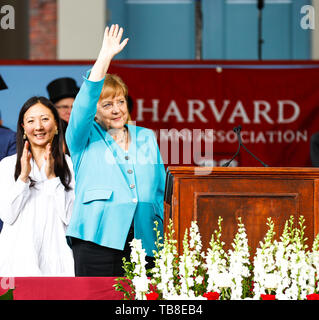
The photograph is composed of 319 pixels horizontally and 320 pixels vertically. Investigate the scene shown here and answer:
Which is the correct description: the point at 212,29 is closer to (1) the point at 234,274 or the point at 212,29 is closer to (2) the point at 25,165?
Result: (2) the point at 25,165

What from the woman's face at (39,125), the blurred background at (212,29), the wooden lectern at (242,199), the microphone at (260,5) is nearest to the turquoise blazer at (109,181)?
the wooden lectern at (242,199)

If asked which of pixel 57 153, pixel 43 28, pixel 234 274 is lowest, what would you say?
pixel 234 274

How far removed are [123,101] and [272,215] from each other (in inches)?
37.3

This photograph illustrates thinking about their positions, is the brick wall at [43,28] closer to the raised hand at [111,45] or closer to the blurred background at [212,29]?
the blurred background at [212,29]

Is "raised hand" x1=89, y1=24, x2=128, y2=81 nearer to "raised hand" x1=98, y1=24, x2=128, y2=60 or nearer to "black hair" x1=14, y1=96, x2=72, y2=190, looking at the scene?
"raised hand" x1=98, y1=24, x2=128, y2=60

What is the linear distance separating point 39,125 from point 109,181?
33.1 inches

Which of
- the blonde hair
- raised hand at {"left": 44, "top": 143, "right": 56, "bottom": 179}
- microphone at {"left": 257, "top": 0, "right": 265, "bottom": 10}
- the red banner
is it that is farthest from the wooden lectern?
microphone at {"left": 257, "top": 0, "right": 265, "bottom": 10}

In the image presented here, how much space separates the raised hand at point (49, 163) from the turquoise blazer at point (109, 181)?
22.1 inches

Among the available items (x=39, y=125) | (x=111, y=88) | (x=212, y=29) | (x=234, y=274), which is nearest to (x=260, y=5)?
(x=212, y=29)

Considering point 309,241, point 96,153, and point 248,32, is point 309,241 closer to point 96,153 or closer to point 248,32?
point 96,153

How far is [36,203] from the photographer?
364cm

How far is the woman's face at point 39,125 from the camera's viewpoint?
375cm
